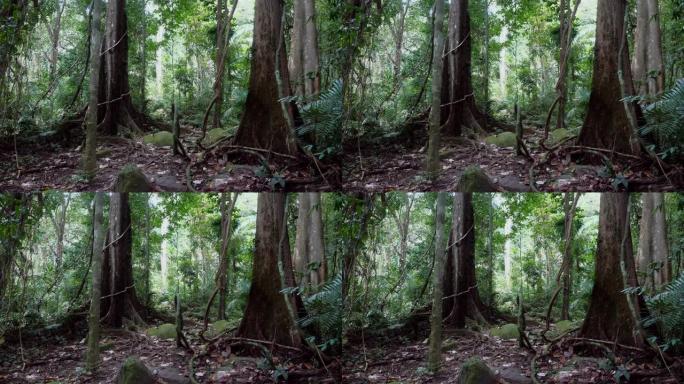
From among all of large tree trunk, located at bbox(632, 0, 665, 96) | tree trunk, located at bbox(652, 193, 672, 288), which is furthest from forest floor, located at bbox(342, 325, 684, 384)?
large tree trunk, located at bbox(632, 0, 665, 96)

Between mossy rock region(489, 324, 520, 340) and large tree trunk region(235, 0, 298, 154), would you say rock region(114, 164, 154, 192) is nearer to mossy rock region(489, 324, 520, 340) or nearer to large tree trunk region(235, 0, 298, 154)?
large tree trunk region(235, 0, 298, 154)

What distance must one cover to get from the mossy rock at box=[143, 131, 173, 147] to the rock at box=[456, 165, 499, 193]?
201cm

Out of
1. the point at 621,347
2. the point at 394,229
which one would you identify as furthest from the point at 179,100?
the point at 621,347

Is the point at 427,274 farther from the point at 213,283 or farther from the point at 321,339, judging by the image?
the point at 213,283

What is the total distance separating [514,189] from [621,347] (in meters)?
1.80

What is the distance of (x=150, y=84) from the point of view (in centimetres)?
444

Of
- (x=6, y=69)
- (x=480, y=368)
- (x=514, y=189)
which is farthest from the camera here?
(x=6, y=69)

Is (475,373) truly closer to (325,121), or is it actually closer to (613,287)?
(613,287)

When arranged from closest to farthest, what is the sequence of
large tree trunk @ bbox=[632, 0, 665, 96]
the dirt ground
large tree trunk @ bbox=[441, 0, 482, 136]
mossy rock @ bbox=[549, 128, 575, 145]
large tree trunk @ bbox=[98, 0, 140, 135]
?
1. large tree trunk @ bbox=[441, 0, 482, 136]
2. mossy rock @ bbox=[549, 128, 575, 145]
3. large tree trunk @ bbox=[98, 0, 140, 135]
4. large tree trunk @ bbox=[632, 0, 665, 96]
5. the dirt ground

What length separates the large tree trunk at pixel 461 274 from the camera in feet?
14.4

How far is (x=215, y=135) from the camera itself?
4.38 m

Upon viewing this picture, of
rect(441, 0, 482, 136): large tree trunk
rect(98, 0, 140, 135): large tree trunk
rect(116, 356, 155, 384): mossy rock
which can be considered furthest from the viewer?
rect(116, 356, 155, 384): mossy rock

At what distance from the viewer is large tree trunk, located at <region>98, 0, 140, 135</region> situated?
450cm

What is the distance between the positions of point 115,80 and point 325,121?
1564 mm
